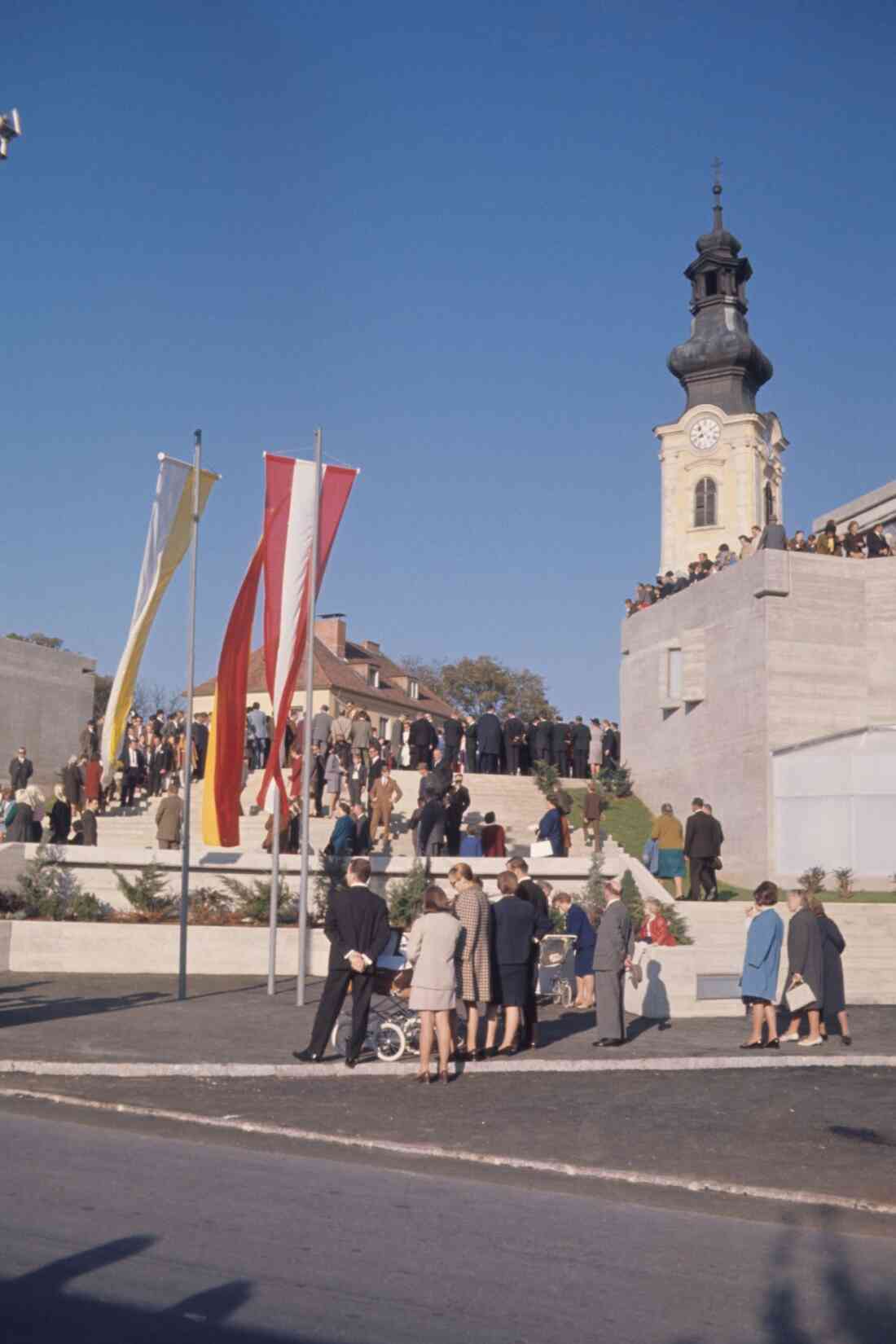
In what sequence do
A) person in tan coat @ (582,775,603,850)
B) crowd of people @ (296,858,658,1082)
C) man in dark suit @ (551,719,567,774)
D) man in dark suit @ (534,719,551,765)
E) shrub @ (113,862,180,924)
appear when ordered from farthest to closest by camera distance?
man in dark suit @ (551,719,567,774), man in dark suit @ (534,719,551,765), person in tan coat @ (582,775,603,850), shrub @ (113,862,180,924), crowd of people @ (296,858,658,1082)

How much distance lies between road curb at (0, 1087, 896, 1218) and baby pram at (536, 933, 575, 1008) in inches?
322

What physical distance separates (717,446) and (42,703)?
35.6 meters

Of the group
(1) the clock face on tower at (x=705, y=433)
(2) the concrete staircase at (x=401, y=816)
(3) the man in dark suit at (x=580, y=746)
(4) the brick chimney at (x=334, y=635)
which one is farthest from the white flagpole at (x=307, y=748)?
(4) the brick chimney at (x=334, y=635)

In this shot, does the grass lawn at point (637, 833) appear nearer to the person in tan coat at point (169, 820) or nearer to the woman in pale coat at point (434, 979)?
the person in tan coat at point (169, 820)

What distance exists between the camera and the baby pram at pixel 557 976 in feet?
60.2

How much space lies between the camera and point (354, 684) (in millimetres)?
80312

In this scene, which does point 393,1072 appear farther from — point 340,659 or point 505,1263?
point 340,659

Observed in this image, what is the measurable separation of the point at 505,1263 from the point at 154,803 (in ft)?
84.7

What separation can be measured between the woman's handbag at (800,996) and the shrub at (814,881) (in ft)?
31.8

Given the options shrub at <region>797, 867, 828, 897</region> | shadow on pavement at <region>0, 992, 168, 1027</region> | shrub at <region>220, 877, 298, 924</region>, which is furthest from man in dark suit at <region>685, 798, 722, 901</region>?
shadow on pavement at <region>0, 992, 168, 1027</region>

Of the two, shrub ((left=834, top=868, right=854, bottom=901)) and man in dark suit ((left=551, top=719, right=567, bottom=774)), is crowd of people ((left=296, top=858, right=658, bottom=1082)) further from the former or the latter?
man in dark suit ((left=551, top=719, right=567, bottom=774))

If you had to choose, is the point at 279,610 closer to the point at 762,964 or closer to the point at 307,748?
the point at 307,748

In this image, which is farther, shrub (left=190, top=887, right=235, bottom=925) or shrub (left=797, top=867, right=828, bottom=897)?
shrub (left=797, top=867, right=828, bottom=897)

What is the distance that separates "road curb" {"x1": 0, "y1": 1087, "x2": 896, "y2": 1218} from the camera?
334 inches
